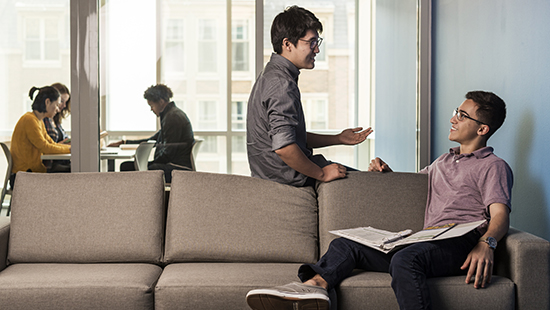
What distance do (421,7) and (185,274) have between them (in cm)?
225

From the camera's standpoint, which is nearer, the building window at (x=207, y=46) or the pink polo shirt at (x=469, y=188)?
the pink polo shirt at (x=469, y=188)

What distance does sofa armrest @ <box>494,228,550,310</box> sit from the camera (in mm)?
1879

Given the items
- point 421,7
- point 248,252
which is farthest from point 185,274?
point 421,7

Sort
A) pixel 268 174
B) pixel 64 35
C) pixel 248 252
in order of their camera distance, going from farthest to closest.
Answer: pixel 64 35 < pixel 268 174 < pixel 248 252

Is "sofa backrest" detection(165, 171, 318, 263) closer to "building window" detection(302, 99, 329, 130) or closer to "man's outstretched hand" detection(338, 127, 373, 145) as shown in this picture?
"man's outstretched hand" detection(338, 127, 373, 145)

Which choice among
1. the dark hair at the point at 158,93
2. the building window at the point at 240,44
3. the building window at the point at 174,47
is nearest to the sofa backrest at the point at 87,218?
the dark hair at the point at 158,93

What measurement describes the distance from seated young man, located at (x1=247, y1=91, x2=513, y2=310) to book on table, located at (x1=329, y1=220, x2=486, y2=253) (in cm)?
3

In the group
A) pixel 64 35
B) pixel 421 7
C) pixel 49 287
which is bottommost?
pixel 49 287

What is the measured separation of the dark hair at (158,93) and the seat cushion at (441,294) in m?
1.75

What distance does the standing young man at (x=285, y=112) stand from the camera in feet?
7.41

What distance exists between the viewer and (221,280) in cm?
195

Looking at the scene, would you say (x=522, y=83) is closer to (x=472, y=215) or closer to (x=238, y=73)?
(x=472, y=215)

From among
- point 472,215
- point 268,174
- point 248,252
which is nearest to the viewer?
point 472,215

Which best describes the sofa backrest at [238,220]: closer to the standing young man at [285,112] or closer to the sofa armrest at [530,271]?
the standing young man at [285,112]
